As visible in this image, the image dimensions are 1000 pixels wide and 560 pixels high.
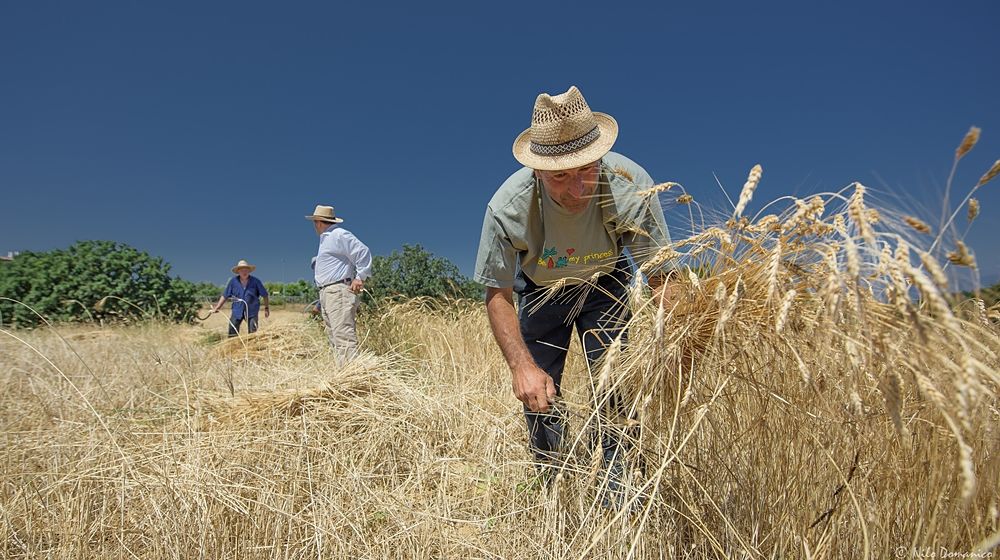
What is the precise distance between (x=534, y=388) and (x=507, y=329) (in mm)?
371

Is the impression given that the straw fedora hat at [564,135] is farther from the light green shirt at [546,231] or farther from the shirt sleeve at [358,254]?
the shirt sleeve at [358,254]

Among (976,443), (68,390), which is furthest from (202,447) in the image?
(976,443)

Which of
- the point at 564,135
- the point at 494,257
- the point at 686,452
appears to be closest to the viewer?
the point at 686,452

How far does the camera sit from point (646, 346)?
1.30 meters

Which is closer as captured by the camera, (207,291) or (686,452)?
(686,452)

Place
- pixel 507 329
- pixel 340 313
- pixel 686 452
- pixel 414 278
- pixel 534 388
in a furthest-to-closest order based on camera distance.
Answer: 1. pixel 414 278
2. pixel 340 313
3. pixel 507 329
4. pixel 534 388
5. pixel 686 452

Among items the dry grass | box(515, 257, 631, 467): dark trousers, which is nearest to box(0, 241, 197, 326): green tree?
the dry grass

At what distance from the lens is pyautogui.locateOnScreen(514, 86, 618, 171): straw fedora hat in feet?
6.43

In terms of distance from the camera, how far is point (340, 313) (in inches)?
227

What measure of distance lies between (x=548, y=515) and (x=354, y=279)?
472 cm

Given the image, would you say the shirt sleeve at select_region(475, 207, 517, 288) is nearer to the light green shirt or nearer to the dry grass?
the light green shirt

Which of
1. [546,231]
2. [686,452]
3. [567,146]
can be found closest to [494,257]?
[546,231]

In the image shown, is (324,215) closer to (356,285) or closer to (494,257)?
(356,285)

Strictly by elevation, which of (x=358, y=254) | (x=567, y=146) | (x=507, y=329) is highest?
(x=358, y=254)
